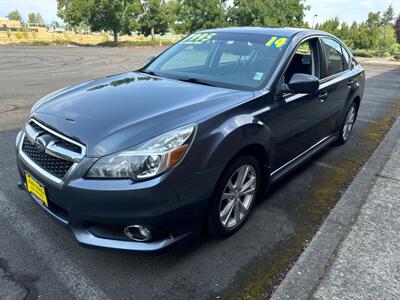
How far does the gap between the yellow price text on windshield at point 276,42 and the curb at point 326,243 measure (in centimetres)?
165

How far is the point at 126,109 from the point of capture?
2.47 m

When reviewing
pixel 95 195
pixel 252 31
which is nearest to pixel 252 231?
pixel 95 195

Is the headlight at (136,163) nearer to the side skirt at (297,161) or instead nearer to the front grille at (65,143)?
the front grille at (65,143)

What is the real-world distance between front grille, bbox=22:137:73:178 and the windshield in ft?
4.77

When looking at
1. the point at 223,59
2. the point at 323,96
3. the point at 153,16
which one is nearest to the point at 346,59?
the point at 323,96

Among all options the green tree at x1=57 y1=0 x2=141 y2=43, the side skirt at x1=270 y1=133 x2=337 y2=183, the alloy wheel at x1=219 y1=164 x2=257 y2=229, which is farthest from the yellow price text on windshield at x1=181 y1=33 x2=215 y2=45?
the green tree at x1=57 y1=0 x2=141 y2=43

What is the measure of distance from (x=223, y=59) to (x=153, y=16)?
1755 inches

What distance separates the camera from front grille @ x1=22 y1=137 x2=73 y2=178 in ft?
7.23

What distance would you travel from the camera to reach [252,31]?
3.66 metres

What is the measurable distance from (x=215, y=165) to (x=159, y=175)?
44 centimetres

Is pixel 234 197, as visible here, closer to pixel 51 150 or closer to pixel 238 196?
pixel 238 196

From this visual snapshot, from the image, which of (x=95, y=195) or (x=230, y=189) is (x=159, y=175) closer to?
(x=95, y=195)

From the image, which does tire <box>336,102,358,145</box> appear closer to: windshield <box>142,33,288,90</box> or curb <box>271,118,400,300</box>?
curb <box>271,118,400,300</box>

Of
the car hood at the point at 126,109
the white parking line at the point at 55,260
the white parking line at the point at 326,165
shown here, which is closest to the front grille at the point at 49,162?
the car hood at the point at 126,109
